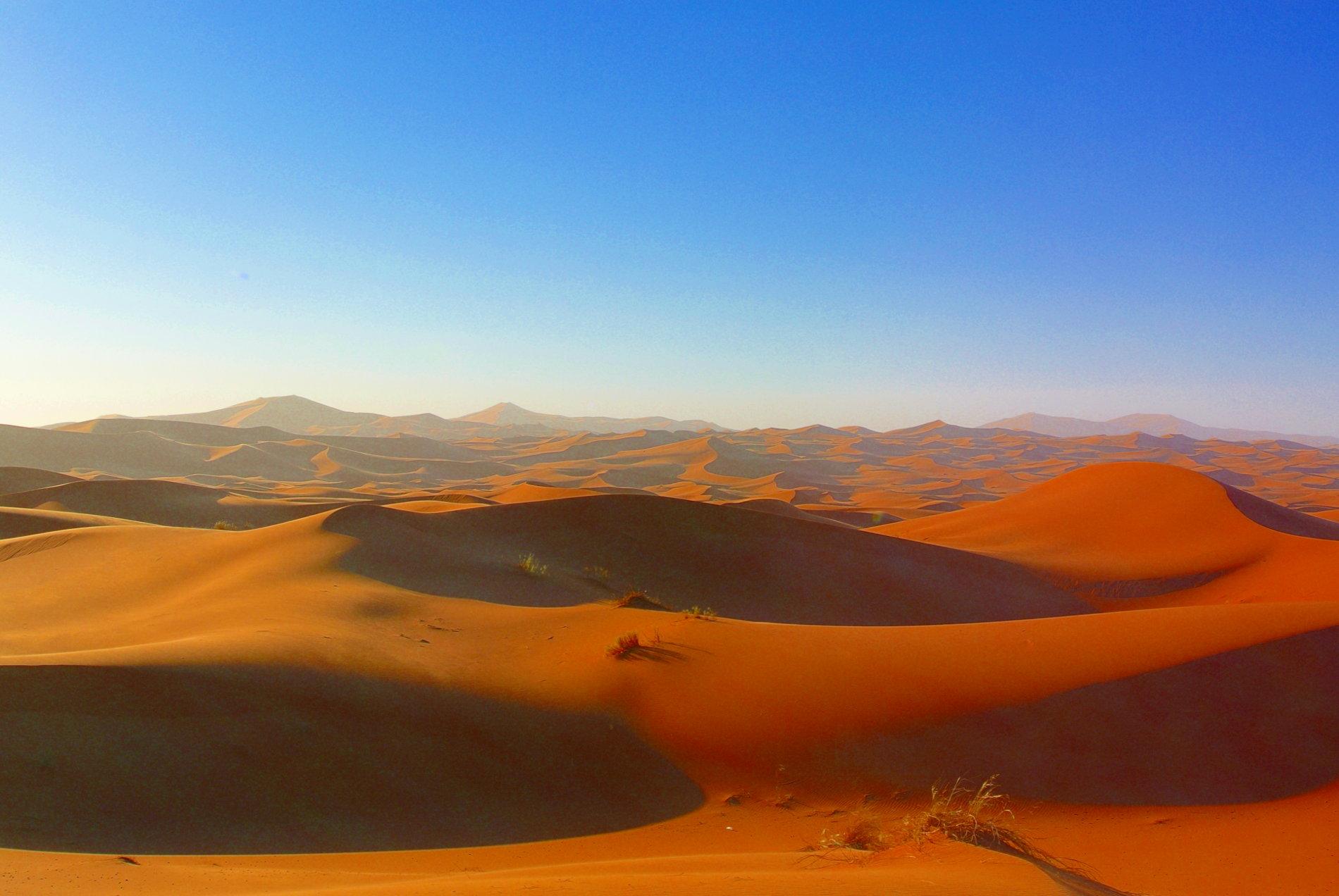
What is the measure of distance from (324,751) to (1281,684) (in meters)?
8.97

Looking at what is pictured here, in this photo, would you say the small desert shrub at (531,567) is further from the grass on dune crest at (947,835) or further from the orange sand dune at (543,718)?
the grass on dune crest at (947,835)

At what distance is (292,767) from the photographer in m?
6.16

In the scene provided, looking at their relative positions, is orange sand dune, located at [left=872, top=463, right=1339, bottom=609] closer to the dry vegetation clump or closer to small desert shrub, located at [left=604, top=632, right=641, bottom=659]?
the dry vegetation clump

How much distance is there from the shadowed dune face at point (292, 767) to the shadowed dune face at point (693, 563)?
5737 mm

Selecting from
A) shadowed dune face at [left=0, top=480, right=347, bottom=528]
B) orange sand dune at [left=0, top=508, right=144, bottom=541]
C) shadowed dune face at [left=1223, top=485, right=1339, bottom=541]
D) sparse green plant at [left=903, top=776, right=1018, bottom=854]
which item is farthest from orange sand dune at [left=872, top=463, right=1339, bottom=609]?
orange sand dune at [left=0, top=508, right=144, bottom=541]

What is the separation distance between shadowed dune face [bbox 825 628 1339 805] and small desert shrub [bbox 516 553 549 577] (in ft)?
28.6

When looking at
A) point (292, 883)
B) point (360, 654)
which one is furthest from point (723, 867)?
point (360, 654)

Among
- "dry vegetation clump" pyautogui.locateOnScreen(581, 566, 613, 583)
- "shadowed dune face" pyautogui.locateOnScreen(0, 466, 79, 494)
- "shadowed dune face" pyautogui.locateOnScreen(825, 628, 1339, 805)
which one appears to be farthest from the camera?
"shadowed dune face" pyautogui.locateOnScreen(0, 466, 79, 494)

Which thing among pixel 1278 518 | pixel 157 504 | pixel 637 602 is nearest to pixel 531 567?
pixel 637 602

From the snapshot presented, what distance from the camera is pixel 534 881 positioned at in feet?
13.7

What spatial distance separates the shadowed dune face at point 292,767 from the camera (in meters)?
5.41

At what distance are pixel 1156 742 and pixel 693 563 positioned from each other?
11.5 m

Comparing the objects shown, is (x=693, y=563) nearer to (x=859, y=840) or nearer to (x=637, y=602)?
(x=637, y=602)

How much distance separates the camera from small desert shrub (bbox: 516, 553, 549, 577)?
1449cm
